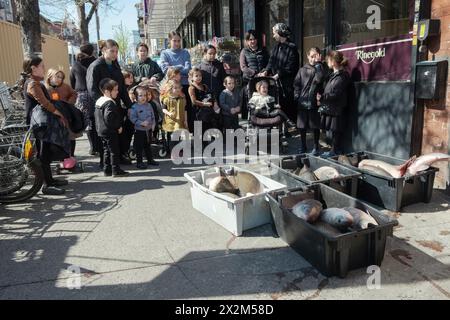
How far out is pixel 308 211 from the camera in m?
3.54

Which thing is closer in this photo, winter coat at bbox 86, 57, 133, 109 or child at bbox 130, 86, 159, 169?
winter coat at bbox 86, 57, 133, 109

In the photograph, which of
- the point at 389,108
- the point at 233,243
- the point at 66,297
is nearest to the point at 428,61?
the point at 389,108

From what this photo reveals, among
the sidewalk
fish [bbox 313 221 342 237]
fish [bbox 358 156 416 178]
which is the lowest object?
the sidewalk

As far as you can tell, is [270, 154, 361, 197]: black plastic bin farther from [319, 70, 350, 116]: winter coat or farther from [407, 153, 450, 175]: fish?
[319, 70, 350, 116]: winter coat

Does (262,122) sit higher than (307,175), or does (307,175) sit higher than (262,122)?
(262,122)

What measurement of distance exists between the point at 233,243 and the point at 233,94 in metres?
3.94

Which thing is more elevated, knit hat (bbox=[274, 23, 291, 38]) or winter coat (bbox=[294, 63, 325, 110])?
knit hat (bbox=[274, 23, 291, 38])

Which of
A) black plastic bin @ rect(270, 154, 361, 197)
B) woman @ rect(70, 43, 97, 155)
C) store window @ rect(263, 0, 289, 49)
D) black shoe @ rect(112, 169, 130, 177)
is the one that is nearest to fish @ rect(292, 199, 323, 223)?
black plastic bin @ rect(270, 154, 361, 197)

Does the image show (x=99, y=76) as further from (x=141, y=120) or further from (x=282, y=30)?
(x=282, y=30)

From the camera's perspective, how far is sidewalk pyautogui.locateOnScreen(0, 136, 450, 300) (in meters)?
3.07

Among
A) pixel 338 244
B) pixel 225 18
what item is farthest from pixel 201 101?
pixel 225 18

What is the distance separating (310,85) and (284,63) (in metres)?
1.07

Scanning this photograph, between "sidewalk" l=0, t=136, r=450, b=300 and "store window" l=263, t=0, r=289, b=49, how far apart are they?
230 inches

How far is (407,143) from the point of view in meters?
5.27
